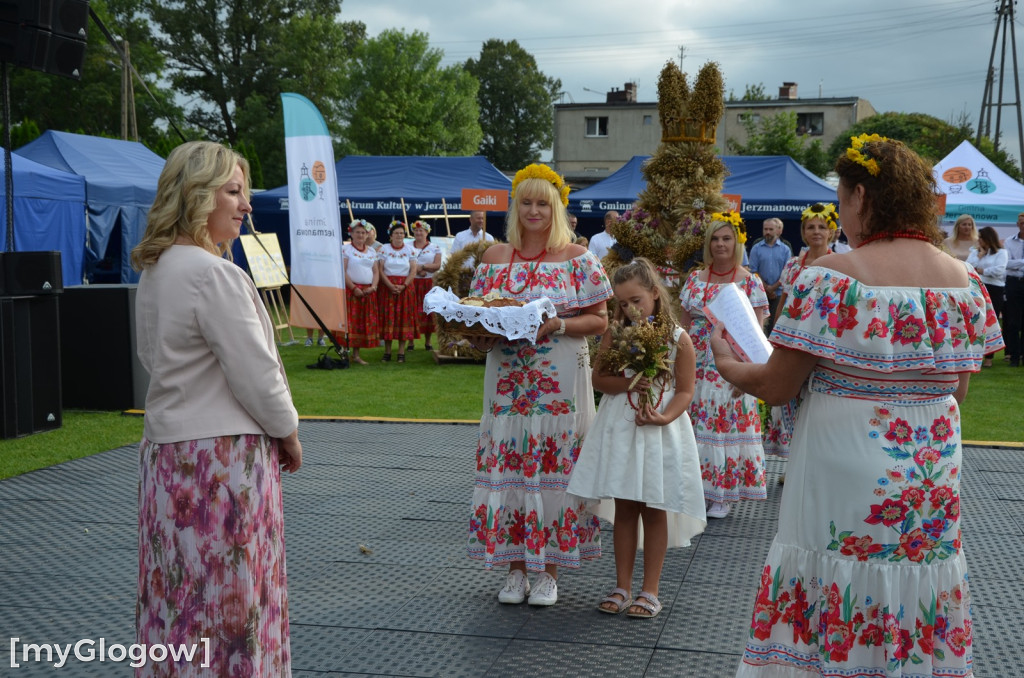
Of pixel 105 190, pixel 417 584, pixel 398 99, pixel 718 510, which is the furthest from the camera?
pixel 398 99

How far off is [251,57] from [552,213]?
56.9 metres

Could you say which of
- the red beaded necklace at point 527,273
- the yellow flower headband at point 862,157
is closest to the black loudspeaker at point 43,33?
the red beaded necklace at point 527,273

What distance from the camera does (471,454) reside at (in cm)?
795

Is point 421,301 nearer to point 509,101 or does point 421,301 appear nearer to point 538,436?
point 538,436

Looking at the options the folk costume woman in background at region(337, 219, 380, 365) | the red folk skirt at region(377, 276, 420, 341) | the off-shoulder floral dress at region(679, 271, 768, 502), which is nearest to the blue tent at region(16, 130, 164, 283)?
the folk costume woman in background at region(337, 219, 380, 365)

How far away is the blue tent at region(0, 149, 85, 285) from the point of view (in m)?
16.0

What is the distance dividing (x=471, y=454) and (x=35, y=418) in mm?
3879

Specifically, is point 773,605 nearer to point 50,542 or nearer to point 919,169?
point 919,169

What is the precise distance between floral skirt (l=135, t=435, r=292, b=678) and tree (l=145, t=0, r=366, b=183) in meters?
54.4

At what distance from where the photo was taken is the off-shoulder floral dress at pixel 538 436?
4652mm

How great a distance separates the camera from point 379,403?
10828 millimetres

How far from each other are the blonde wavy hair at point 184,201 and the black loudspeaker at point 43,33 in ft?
20.6

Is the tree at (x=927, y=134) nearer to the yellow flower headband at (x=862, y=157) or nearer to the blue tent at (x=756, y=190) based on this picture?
the blue tent at (x=756, y=190)

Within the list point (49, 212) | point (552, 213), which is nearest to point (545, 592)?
point (552, 213)
